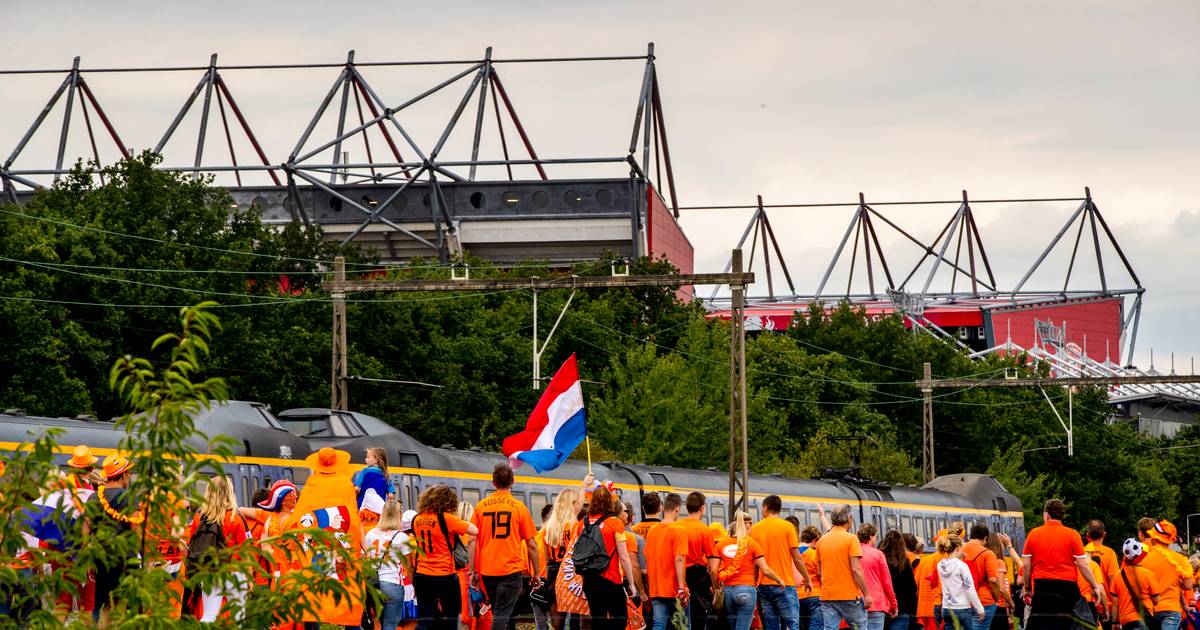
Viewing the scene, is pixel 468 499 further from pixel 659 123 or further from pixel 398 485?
pixel 659 123

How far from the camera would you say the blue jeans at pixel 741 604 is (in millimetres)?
17266

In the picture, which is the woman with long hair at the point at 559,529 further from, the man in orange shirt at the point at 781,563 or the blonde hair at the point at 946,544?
the blonde hair at the point at 946,544

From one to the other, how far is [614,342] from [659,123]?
1858cm

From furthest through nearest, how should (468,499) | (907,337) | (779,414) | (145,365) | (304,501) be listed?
(907,337) → (779,414) → (468,499) → (304,501) → (145,365)

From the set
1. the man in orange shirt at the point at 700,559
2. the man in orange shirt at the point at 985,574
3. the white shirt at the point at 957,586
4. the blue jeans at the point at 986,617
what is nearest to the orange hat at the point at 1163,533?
the man in orange shirt at the point at 985,574

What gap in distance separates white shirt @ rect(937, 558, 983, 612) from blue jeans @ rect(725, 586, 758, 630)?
7.78 ft

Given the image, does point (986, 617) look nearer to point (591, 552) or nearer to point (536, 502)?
point (591, 552)

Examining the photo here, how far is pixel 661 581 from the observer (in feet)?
54.9

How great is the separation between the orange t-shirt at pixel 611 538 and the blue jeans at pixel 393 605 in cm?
183

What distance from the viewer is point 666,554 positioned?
54.8 feet

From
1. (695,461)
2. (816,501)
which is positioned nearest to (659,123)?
(695,461)

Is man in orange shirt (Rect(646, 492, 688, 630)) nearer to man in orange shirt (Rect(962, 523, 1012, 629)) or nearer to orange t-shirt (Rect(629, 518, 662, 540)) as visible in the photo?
orange t-shirt (Rect(629, 518, 662, 540))

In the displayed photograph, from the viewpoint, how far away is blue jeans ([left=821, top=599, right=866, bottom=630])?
1817 cm

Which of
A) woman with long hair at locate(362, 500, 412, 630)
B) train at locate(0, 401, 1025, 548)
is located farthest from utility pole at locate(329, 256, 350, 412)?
woman with long hair at locate(362, 500, 412, 630)
